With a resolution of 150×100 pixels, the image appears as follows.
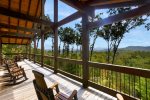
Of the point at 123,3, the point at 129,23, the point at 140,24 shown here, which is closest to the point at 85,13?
the point at 123,3

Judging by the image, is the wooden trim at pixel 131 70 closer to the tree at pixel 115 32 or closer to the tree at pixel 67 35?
the tree at pixel 115 32

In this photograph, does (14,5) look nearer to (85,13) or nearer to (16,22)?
(16,22)

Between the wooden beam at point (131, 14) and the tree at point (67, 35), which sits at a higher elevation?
the tree at point (67, 35)

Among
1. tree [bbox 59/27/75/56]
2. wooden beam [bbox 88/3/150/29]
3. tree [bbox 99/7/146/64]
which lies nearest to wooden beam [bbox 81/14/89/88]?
wooden beam [bbox 88/3/150/29]

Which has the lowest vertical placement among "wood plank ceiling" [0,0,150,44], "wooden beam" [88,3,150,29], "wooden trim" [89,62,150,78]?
"wooden trim" [89,62,150,78]

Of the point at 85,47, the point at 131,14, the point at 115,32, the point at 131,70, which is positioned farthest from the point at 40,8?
the point at 115,32

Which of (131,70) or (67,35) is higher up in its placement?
(67,35)

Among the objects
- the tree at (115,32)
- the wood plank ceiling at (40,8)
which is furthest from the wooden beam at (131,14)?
the tree at (115,32)

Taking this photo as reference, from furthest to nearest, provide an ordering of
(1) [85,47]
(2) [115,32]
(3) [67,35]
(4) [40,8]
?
1. (3) [67,35]
2. (2) [115,32]
3. (4) [40,8]
4. (1) [85,47]

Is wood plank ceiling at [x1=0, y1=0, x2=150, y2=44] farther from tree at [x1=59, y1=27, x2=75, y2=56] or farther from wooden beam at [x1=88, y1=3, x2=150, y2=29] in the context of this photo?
tree at [x1=59, y1=27, x2=75, y2=56]

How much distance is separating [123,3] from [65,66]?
20.6 feet

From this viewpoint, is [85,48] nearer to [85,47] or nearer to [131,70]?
[85,47]

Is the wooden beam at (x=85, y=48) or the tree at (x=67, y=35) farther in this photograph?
the tree at (x=67, y=35)

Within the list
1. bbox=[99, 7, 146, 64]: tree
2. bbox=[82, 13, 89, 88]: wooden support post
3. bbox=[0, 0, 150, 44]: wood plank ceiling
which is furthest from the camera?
bbox=[99, 7, 146, 64]: tree
